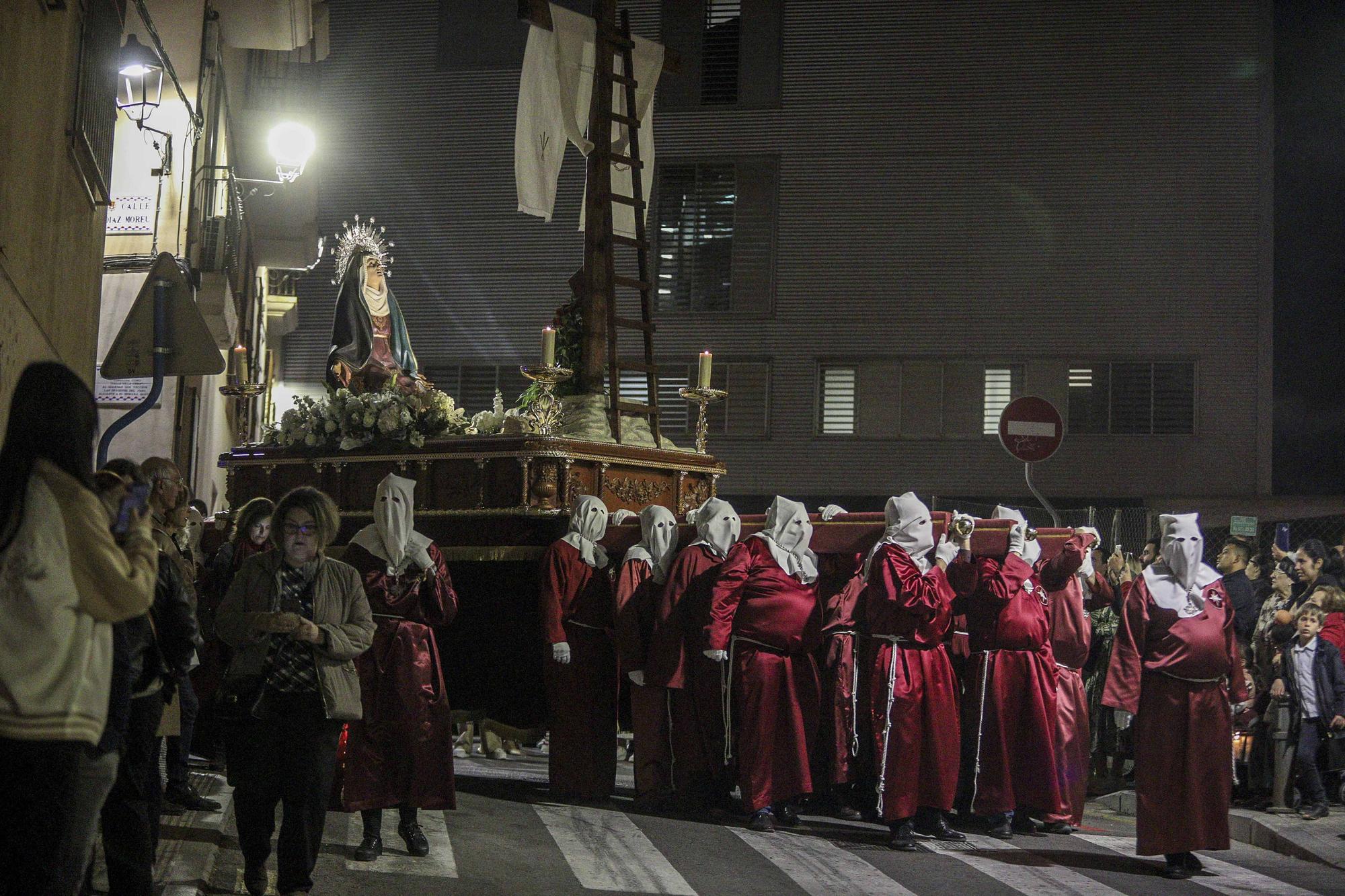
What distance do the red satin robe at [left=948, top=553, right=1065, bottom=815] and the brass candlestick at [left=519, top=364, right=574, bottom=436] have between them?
3.65 m

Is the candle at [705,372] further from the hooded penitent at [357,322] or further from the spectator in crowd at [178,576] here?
the spectator in crowd at [178,576]

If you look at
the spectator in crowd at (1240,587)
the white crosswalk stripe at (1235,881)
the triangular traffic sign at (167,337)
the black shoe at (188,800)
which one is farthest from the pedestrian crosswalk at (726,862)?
the spectator in crowd at (1240,587)

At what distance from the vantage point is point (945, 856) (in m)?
9.33

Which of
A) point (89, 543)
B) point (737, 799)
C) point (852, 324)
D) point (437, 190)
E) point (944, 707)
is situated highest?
point (437, 190)

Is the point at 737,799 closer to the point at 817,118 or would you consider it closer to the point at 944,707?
the point at 944,707

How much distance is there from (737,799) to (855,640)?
1580mm

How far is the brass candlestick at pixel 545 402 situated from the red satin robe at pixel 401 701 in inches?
154

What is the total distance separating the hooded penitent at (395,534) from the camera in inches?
331

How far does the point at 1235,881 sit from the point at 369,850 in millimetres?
4810

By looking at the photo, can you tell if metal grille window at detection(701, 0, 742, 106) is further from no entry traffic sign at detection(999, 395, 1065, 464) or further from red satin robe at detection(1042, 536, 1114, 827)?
red satin robe at detection(1042, 536, 1114, 827)

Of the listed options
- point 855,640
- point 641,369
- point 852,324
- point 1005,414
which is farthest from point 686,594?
point 852,324

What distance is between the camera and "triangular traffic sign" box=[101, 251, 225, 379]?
8305mm

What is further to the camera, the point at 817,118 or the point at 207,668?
the point at 817,118

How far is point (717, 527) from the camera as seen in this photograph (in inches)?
424
